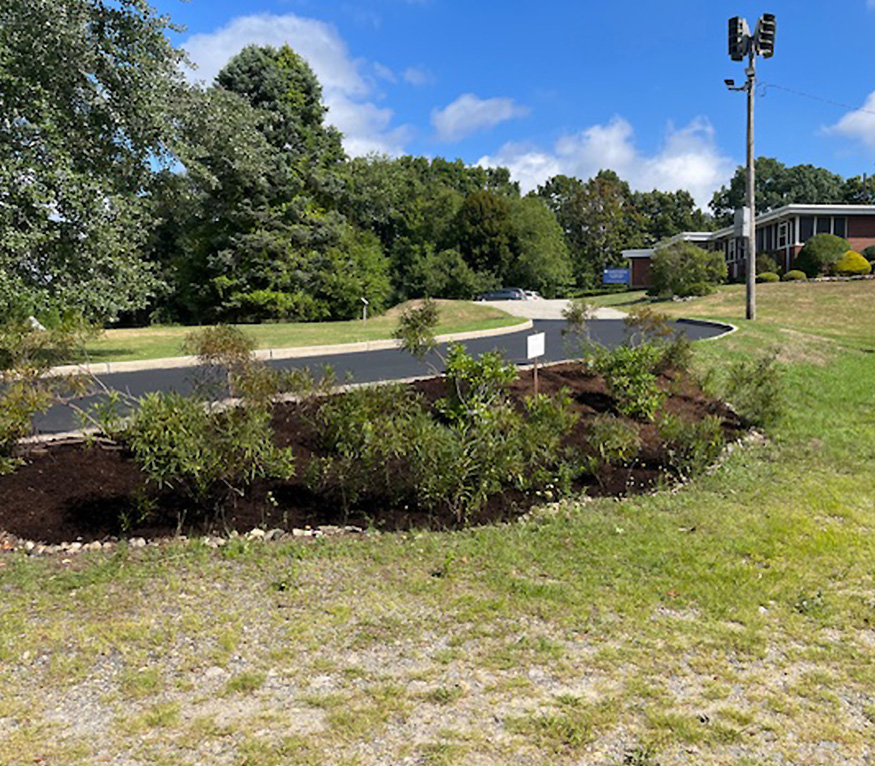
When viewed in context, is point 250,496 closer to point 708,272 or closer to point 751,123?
point 751,123

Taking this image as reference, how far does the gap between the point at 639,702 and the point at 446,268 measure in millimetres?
44028

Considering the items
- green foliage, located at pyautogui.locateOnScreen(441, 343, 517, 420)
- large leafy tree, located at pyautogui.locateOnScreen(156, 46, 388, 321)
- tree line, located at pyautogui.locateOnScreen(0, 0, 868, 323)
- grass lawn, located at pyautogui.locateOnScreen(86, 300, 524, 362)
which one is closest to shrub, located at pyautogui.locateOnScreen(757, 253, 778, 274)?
tree line, located at pyautogui.locateOnScreen(0, 0, 868, 323)

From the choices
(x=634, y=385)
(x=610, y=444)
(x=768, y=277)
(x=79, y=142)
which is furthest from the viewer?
(x=768, y=277)

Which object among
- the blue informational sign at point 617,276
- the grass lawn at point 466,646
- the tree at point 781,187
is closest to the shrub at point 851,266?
the blue informational sign at point 617,276

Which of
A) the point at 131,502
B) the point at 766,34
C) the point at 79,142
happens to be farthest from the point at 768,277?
the point at 131,502

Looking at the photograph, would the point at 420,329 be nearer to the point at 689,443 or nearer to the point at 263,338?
the point at 689,443

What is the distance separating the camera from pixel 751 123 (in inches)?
717

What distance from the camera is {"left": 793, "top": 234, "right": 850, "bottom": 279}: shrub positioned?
35.7 m

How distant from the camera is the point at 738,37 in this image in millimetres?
17250

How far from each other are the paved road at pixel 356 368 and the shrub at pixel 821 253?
2259cm

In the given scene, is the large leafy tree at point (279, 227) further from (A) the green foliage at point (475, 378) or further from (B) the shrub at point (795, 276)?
(A) the green foliage at point (475, 378)

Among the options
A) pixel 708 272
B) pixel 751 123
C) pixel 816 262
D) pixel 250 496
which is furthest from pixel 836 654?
pixel 816 262

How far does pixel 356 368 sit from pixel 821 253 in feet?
106

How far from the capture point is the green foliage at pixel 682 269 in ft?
110
